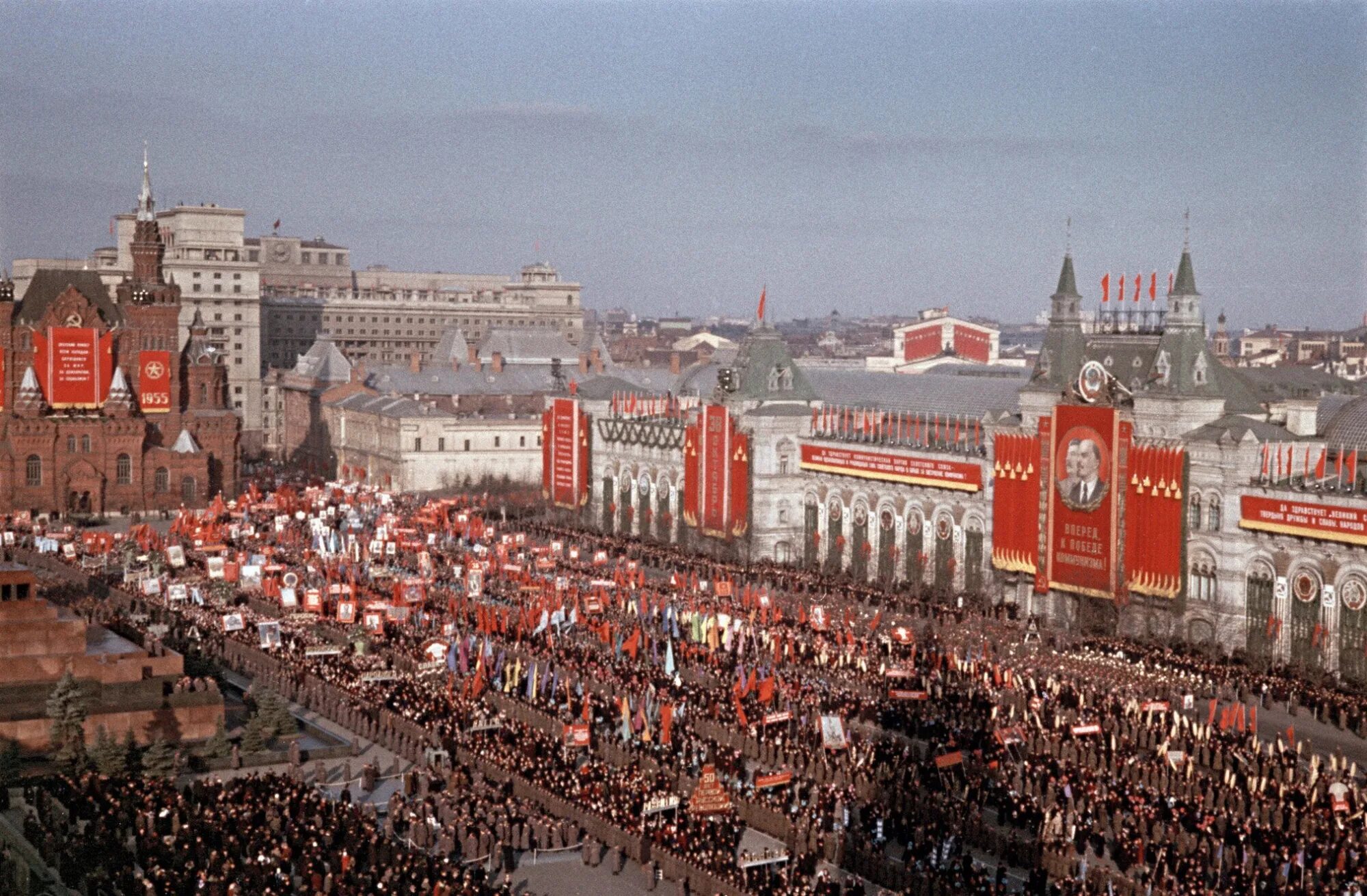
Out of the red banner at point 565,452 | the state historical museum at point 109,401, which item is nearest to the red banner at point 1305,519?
the red banner at point 565,452

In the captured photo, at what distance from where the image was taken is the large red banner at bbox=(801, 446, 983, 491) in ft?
260

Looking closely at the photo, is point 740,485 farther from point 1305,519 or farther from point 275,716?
point 275,716

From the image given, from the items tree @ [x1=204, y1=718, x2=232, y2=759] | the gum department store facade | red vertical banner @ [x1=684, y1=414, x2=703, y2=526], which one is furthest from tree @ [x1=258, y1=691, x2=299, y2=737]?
red vertical banner @ [x1=684, y1=414, x2=703, y2=526]

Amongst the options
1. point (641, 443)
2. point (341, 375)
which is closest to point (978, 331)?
point (341, 375)

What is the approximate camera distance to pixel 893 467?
274 feet

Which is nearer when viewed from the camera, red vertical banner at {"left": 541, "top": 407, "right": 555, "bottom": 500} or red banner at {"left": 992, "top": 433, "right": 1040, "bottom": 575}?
red banner at {"left": 992, "top": 433, "right": 1040, "bottom": 575}

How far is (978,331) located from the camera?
170 m

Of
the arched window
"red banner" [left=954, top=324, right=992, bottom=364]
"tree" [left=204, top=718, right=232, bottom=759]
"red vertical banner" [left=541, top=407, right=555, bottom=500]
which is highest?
"red banner" [left=954, top=324, right=992, bottom=364]

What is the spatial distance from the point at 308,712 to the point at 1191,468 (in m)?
34.2

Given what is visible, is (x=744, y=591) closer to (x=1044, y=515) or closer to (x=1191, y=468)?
(x=1044, y=515)

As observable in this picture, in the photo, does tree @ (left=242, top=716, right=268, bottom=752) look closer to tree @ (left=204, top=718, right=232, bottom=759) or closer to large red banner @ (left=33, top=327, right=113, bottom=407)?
tree @ (left=204, top=718, right=232, bottom=759)

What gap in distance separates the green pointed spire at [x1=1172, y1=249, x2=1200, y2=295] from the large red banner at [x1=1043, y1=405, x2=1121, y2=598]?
5.77 m

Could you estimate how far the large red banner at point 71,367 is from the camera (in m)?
111

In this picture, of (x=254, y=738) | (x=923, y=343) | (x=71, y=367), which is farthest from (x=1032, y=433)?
(x=923, y=343)
